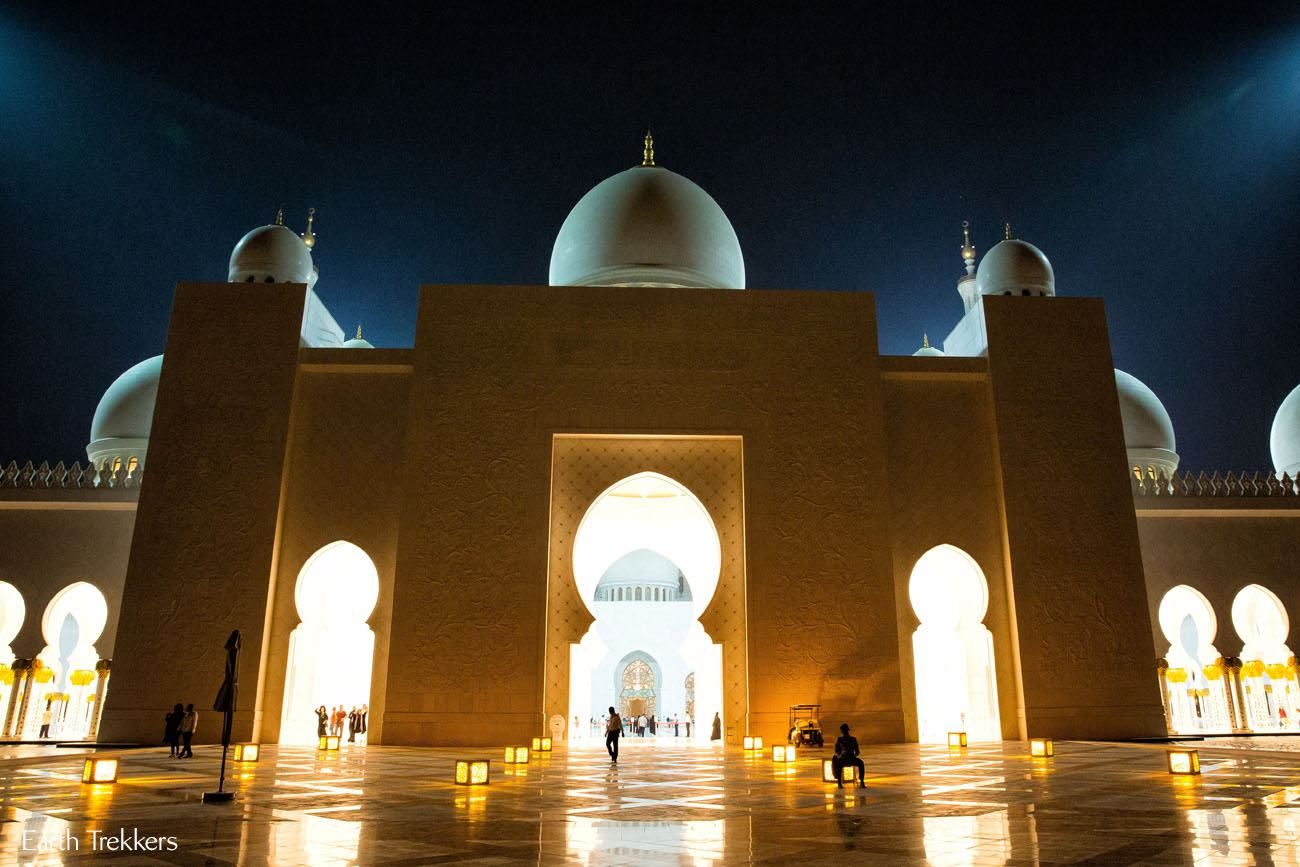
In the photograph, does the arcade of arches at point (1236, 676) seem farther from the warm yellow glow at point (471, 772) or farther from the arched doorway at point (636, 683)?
the arched doorway at point (636, 683)

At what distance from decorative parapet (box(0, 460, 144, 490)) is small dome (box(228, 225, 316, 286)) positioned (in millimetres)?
2883

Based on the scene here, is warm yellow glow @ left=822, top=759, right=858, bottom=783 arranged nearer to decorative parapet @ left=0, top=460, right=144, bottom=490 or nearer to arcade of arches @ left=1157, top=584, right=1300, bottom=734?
arcade of arches @ left=1157, top=584, right=1300, bottom=734

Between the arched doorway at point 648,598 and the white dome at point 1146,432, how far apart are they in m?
7.18

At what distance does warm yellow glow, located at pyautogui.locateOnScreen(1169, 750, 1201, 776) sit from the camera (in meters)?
5.16

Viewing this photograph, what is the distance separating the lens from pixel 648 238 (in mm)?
11695

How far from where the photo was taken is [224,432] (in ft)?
31.5

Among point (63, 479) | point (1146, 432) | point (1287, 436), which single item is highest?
point (1287, 436)

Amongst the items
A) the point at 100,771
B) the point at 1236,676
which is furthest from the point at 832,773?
the point at 1236,676

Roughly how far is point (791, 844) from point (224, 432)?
8.62 m

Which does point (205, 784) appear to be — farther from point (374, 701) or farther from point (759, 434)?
point (759, 434)

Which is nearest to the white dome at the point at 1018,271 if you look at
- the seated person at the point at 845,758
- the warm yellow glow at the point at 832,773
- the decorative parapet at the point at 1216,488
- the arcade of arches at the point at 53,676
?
the decorative parapet at the point at 1216,488

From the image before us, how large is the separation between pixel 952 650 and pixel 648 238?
650 cm

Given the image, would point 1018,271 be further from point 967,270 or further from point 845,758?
point 845,758

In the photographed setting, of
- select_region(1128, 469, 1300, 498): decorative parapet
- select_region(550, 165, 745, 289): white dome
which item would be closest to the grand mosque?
select_region(1128, 469, 1300, 498): decorative parapet
